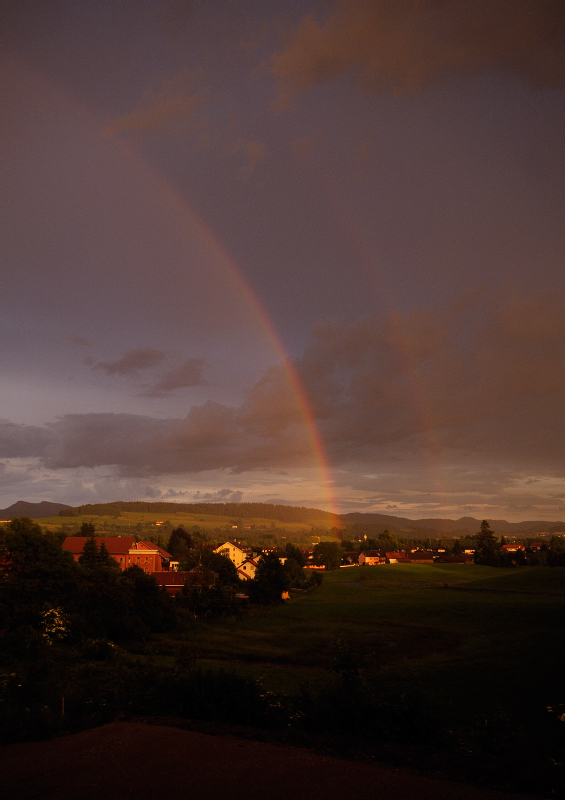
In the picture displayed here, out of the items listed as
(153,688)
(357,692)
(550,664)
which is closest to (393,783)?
(357,692)

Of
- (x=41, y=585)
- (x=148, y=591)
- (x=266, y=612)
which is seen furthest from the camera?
(x=266, y=612)

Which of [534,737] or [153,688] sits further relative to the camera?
[534,737]

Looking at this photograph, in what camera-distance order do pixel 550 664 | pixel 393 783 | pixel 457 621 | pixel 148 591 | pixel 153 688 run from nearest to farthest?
pixel 393 783 < pixel 153 688 < pixel 550 664 < pixel 148 591 < pixel 457 621

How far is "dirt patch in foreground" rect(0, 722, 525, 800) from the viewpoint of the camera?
877 centimetres

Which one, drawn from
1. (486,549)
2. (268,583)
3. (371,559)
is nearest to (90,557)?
(268,583)

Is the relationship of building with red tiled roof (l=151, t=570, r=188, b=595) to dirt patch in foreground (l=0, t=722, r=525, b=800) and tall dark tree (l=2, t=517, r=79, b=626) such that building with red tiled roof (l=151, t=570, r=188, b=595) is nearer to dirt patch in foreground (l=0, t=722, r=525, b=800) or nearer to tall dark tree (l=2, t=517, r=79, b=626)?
tall dark tree (l=2, t=517, r=79, b=626)

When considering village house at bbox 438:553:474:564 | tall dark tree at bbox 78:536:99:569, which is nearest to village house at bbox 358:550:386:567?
village house at bbox 438:553:474:564

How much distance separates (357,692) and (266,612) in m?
50.4

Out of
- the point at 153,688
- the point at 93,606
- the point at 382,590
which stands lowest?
the point at 382,590

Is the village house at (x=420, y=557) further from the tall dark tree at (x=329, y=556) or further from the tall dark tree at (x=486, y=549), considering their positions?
the tall dark tree at (x=329, y=556)

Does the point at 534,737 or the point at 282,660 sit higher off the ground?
the point at 534,737

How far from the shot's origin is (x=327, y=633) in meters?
45.9

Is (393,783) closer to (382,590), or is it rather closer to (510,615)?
(510,615)

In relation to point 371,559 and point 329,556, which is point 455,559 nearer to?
point 371,559
